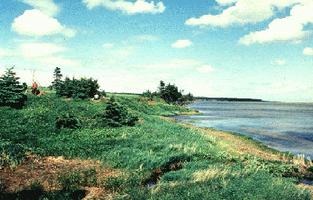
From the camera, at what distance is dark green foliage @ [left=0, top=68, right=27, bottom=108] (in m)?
42.6

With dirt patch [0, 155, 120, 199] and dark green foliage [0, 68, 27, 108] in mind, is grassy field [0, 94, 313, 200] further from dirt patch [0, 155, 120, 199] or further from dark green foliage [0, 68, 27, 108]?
dark green foliage [0, 68, 27, 108]

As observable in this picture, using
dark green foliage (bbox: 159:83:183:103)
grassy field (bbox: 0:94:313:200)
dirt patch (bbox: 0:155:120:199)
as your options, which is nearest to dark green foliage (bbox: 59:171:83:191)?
grassy field (bbox: 0:94:313:200)

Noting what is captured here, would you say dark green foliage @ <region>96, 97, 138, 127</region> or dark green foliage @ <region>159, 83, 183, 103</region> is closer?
dark green foliage @ <region>96, 97, 138, 127</region>

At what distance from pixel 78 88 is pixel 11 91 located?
19.0 m

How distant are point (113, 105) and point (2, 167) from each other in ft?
61.1

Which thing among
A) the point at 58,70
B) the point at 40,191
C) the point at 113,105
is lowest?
the point at 40,191

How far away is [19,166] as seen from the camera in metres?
21.2

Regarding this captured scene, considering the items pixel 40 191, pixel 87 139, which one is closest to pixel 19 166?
pixel 40 191

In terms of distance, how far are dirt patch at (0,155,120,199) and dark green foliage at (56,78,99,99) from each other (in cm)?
3892

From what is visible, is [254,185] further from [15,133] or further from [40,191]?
[15,133]

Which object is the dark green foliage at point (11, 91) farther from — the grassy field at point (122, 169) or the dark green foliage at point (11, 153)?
the dark green foliage at point (11, 153)

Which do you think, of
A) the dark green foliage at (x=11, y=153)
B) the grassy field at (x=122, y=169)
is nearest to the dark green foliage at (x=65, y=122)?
the grassy field at (x=122, y=169)

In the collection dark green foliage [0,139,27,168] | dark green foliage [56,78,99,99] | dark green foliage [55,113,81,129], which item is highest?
dark green foliage [56,78,99,99]

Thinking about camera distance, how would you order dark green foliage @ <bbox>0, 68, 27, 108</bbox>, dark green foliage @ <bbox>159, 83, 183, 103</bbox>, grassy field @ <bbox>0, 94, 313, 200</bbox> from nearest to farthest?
grassy field @ <bbox>0, 94, 313, 200</bbox> < dark green foliage @ <bbox>0, 68, 27, 108</bbox> < dark green foliage @ <bbox>159, 83, 183, 103</bbox>
